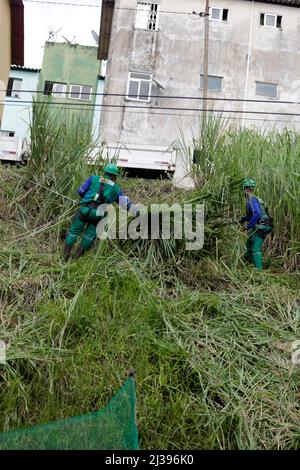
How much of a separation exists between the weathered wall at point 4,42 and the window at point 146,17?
4639 millimetres

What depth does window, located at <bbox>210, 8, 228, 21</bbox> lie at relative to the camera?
1889 centimetres

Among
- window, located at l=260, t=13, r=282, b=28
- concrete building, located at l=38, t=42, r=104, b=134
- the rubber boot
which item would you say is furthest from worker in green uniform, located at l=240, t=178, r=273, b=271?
concrete building, located at l=38, t=42, r=104, b=134

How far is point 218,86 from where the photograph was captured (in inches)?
727

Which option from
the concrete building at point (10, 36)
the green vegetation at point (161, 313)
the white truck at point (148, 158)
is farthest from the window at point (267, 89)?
the green vegetation at point (161, 313)

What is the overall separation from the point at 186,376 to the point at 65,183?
3848 millimetres

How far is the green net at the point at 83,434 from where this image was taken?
3.40 m

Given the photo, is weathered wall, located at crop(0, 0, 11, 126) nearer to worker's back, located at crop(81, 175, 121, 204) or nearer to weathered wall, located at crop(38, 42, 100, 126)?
weathered wall, located at crop(38, 42, 100, 126)

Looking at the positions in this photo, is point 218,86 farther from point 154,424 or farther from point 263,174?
point 154,424

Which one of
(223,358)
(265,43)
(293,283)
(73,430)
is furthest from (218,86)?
(73,430)

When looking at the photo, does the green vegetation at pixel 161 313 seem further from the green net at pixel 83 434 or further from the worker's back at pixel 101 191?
the worker's back at pixel 101 191

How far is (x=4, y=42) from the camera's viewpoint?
1648 cm

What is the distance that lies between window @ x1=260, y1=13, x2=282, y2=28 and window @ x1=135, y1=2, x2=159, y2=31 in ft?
13.2
